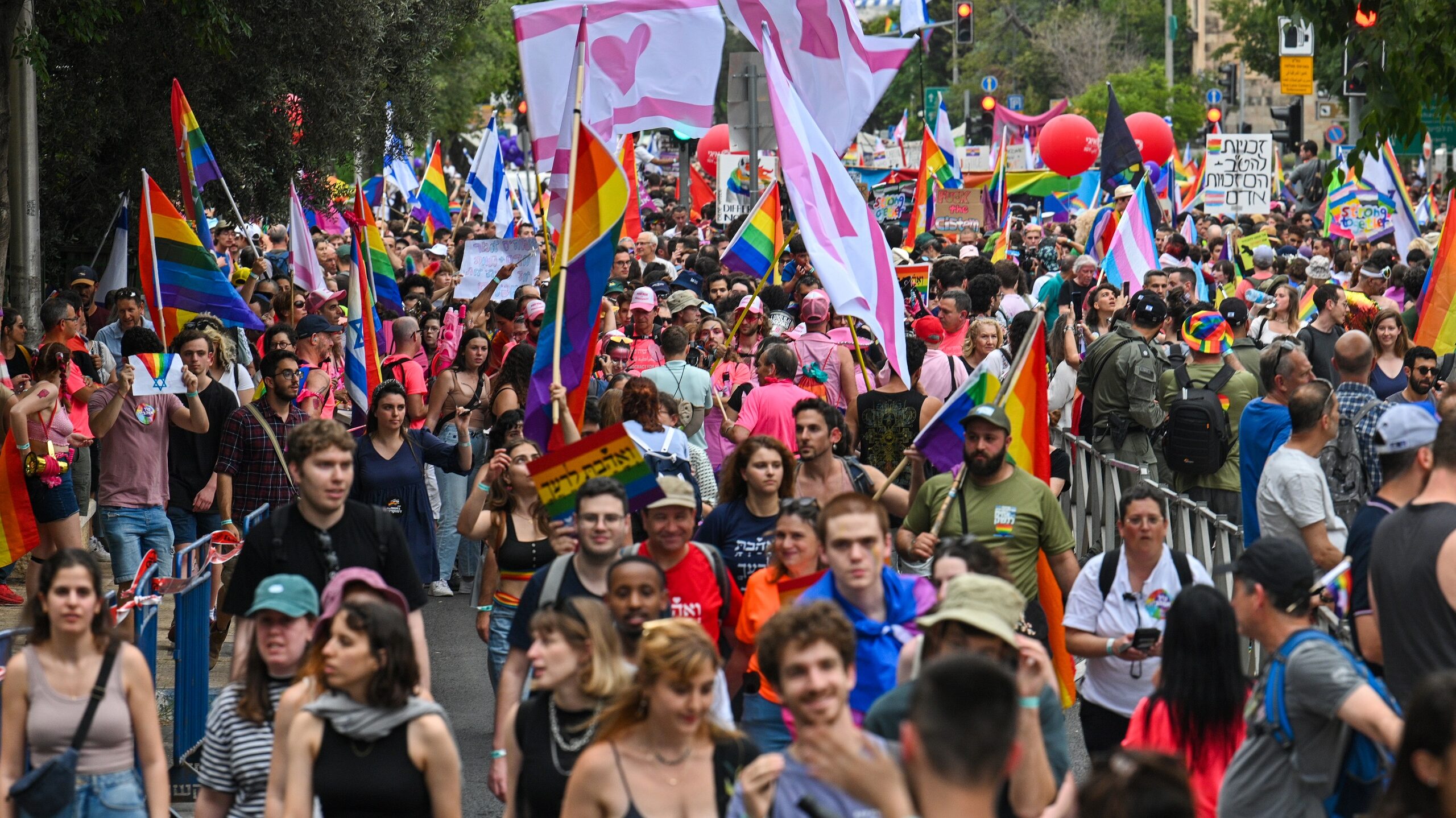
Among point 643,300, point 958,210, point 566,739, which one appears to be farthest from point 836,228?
point 958,210

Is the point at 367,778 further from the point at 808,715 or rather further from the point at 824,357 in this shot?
the point at 824,357

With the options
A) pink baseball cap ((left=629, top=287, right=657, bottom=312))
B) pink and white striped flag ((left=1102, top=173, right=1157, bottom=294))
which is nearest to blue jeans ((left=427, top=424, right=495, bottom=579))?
pink baseball cap ((left=629, top=287, right=657, bottom=312))

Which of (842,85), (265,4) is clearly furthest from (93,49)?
(842,85)

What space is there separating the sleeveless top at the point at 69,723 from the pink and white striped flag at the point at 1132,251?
404 inches

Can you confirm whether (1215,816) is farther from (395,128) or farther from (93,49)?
(395,128)

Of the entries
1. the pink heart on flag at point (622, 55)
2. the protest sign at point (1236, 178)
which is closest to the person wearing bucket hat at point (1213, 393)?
the pink heart on flag at point (622, 55)

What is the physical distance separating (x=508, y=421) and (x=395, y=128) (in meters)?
12.4

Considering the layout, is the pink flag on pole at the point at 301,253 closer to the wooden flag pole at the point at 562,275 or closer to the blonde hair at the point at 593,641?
the wooden flag pole at the point at 562,275

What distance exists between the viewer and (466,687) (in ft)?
32.3

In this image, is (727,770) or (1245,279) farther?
(1245,279)

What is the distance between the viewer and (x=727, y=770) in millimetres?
4664

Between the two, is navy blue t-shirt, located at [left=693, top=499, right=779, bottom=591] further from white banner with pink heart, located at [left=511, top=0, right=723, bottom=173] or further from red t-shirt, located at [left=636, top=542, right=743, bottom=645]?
white banner with pink heart, located at [left=511, top=0, right=723, bottom=173]

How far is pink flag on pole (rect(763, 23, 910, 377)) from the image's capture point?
981 cm

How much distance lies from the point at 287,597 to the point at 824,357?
6342 millimetres
